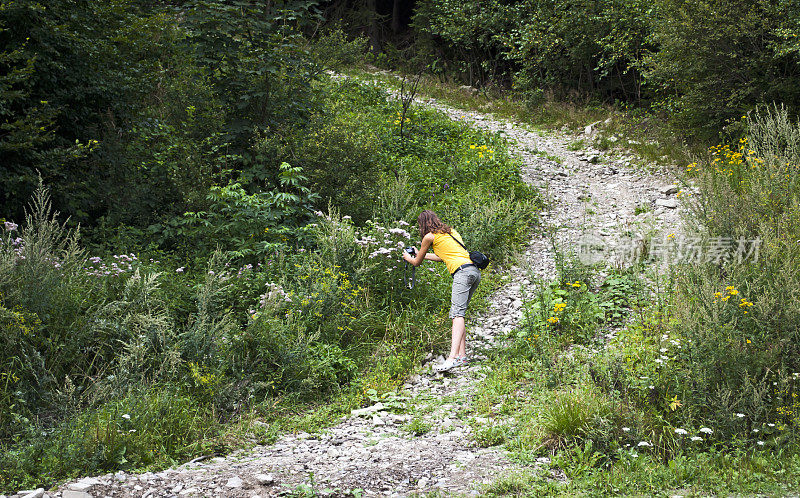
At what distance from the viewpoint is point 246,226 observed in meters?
6.96

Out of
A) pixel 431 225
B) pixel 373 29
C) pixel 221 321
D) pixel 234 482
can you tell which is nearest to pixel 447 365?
pixel 431 225

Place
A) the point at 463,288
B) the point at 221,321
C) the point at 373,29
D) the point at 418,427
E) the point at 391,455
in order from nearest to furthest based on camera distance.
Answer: the point at 391,455
the point at 418,427
the point at 221,321
the point at 463,288
the point at 373,29

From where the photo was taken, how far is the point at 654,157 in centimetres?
1173

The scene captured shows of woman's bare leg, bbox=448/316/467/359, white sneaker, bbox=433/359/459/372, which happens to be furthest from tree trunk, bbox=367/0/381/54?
white sneaker, bbox=433/359/459/372

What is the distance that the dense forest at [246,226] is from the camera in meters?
4.40

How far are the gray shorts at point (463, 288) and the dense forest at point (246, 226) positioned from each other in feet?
1.92

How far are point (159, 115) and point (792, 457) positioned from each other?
31.2 ft

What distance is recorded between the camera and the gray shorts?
611 centimetres

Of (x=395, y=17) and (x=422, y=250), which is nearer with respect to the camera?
(x=422, y=250)

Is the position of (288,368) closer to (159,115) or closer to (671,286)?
(671,286)

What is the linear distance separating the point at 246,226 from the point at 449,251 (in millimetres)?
2611

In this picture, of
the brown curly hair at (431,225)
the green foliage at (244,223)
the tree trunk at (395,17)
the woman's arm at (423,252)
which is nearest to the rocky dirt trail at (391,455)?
the woman's arm at (423,252)

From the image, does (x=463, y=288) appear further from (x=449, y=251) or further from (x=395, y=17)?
(x=395, y=17)

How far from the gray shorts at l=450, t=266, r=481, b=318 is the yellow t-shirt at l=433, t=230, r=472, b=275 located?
117 millimetres
